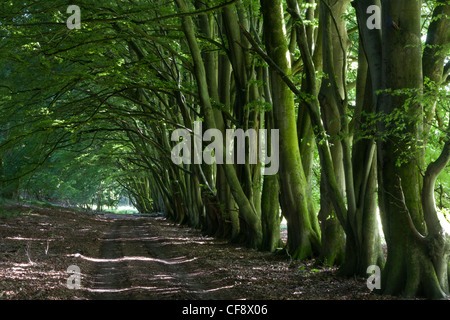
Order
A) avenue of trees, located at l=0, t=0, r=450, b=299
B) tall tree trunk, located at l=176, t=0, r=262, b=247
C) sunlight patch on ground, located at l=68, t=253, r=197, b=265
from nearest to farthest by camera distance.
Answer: avenue of trees, located at l=0, t=0, r=450, b=299 → sunlight patch on ground, located at l=68, t=253, r=197, b=265 → tall tree trunk, located at l=176, t=0, r=262, b=247

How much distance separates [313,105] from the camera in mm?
9117

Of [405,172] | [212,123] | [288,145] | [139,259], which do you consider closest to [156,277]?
A: [139,259]

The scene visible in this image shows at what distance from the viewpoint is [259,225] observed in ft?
46.8

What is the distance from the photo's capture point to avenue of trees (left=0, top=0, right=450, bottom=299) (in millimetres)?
6578

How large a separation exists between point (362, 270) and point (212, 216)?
1166 cm

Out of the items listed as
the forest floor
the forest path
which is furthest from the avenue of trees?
the forest path

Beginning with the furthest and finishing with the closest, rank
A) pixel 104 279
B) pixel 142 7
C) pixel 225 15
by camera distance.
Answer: pixel 225 15
pixel 142 7
pixel 104 279

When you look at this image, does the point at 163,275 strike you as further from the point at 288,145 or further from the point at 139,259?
the point at 288,145

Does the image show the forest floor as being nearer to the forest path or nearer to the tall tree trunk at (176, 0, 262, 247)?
the forest path

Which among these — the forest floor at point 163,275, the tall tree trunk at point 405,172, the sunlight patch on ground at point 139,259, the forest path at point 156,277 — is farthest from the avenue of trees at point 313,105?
the sunlight patch on ground at point 139,259

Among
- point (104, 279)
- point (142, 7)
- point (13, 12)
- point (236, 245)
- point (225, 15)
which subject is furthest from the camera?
point (236, 245)

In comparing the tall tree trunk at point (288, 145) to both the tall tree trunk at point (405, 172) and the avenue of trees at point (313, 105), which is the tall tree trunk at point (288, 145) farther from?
the tall tree trunk at point (405, 172)
